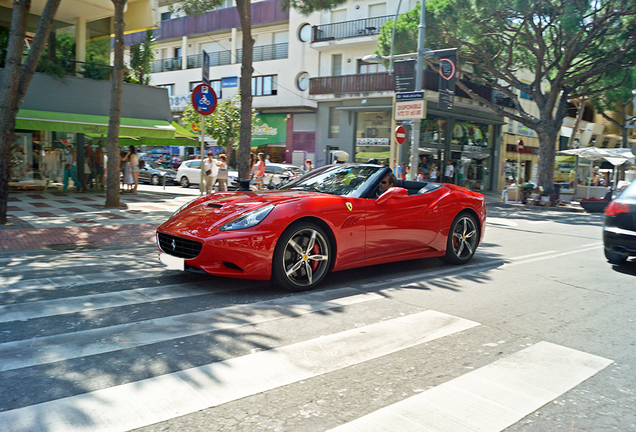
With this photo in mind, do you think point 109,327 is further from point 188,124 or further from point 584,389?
point 188,124

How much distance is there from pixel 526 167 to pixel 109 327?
43.2 metres

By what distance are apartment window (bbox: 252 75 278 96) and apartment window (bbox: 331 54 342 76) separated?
459 centimetres

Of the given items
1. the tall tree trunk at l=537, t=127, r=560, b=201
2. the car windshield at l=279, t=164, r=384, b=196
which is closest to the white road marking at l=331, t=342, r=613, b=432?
the car windshield at l=279, t=164, r=384, b=196

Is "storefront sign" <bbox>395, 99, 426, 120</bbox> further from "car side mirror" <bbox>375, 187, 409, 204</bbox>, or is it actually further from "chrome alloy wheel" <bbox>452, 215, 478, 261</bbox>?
"car side mirror" <bbox>375, 187, 409, 204</bbox>

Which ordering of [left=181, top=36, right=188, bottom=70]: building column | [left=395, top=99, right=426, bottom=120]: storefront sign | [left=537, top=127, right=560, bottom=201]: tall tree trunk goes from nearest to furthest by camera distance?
[left=395, top=99, right=426, bottom=120]: storefront sign
[left=537, top=127, right=560, bottom=201]: tall tree trunk
[left=181, top=36, right=188, bottom=70]: building column

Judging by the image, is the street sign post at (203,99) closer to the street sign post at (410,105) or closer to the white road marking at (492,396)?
the street sign post at (410,105)

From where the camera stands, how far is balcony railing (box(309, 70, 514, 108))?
2959 centimetres

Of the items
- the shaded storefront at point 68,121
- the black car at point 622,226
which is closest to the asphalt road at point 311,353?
the black car at point 622,226

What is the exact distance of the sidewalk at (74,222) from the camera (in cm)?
877

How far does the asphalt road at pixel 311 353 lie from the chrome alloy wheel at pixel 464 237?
3.36 ft

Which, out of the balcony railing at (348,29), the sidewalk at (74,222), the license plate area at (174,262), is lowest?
the sidewalk at (74,222)

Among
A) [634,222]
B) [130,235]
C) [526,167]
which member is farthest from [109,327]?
[526,167]

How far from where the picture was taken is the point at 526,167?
4269cm

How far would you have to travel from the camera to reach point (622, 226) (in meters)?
7.59
